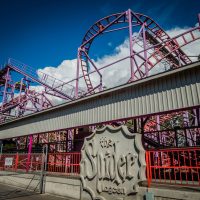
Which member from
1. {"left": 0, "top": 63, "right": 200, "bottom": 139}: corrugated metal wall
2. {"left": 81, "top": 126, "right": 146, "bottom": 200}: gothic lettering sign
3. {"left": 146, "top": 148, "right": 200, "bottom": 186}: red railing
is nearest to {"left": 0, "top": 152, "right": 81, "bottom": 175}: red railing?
{"left": 0, "top": 63, "right": 200, "bottom": 139}: corrugated metal wall

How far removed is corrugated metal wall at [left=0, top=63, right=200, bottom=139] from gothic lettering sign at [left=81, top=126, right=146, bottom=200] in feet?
5.29

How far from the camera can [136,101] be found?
822 centimetres

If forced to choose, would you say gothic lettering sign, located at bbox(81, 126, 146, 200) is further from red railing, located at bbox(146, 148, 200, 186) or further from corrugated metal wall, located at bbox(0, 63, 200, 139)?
corrugated metal wall, located at bbox(0, 63, 200, 139)

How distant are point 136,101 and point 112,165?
2.77 m

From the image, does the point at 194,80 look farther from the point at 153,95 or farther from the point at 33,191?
the point at 33,191

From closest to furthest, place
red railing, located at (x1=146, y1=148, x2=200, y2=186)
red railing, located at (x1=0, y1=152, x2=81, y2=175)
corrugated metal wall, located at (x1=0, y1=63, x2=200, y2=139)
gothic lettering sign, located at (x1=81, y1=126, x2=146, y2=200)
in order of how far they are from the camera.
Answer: red railing, located at (x1=146, y1=148, x2=200, y2=186)
gothic lettering sign, located at (x1=81, y1=126, x2=146, y2=200)
corrugated metal wall, located at (x1=0, y1=63, x2=200, y2=139)
red railing, located at (x1=0, y1=152, x2=81, y2=175)

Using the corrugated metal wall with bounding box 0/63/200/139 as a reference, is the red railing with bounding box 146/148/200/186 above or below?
below

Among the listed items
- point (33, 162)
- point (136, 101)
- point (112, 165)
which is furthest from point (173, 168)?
point (33, 162)

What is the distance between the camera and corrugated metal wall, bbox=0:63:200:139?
689 cm

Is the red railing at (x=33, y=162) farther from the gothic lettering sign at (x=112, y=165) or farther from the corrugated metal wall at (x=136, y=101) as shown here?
the gothic lettering sign at (x=112, y=165)

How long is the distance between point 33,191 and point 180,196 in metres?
7.35

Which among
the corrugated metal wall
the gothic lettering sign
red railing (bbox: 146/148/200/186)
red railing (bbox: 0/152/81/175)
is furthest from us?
red railing (bbox: 0/152/81/175)

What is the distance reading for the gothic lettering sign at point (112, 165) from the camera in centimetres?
616

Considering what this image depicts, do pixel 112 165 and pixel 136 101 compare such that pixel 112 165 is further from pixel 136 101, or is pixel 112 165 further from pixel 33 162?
pixel 33 162
